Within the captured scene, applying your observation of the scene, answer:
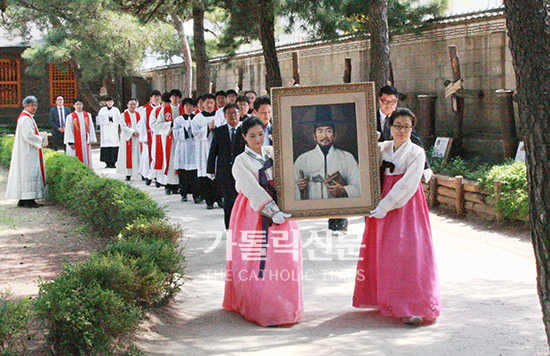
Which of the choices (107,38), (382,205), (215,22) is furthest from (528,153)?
(215,22)

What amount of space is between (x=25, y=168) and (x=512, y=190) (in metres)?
7.93

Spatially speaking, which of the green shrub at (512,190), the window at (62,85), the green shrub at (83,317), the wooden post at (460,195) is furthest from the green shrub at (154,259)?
the window at (62,85)

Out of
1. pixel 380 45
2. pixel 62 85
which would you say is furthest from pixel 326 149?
pixel 62 85

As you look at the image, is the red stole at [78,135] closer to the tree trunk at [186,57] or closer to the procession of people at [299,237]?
the tree trunk at [186,57]

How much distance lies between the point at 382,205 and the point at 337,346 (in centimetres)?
110

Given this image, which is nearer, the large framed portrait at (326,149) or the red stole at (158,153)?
the large framed portrait at (326,149)

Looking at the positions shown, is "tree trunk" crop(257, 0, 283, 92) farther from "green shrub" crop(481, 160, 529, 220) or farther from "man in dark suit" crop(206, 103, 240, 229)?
"green shrub" crop(481, 160, 529, 220)

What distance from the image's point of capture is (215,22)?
2588 centimetres

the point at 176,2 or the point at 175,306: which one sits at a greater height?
A: the point at 176,2

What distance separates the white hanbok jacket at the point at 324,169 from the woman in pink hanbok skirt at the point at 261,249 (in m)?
0.30

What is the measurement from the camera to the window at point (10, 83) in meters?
27.1

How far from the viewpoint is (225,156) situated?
317 inches

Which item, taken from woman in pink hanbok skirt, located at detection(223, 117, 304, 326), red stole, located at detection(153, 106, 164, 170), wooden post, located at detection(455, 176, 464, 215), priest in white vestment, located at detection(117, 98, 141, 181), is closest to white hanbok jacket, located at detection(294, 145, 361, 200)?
woman in pink hanbok skirt, located at detection(223, 117, 304, 326)

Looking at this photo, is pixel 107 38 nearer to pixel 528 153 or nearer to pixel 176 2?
pixel 176 2
